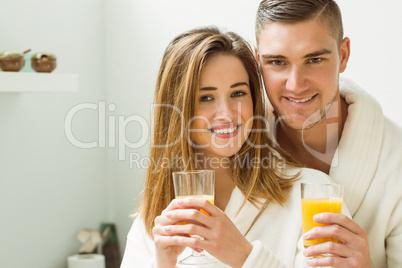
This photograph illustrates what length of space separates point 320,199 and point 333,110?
0.82 m

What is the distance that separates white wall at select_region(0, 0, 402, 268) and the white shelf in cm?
25

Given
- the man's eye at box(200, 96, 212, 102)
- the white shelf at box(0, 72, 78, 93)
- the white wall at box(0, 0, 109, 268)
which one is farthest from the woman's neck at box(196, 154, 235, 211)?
the white wall at box(0, 0, 109, 268)

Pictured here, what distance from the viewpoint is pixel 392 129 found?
2381 mm

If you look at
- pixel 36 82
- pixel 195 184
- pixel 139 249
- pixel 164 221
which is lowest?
pixel 139 249

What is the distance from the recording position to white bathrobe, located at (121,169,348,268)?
2.04m

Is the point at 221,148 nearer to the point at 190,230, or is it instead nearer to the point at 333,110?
the point at 190,230

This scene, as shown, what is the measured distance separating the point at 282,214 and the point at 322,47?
2.25 feet

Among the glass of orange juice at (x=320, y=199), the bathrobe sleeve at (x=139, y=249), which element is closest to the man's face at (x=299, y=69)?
the glass of orange juice at (x=320, y=199)

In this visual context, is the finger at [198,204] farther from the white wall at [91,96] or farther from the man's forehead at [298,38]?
the white wall at [91,96]

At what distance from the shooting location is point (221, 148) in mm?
2094

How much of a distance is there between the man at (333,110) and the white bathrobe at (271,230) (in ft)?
0.83

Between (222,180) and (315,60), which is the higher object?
(315,60)

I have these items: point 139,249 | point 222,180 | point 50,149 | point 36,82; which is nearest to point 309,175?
point 222,180

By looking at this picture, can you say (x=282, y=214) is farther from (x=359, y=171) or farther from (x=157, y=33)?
(x=157, y=33)
